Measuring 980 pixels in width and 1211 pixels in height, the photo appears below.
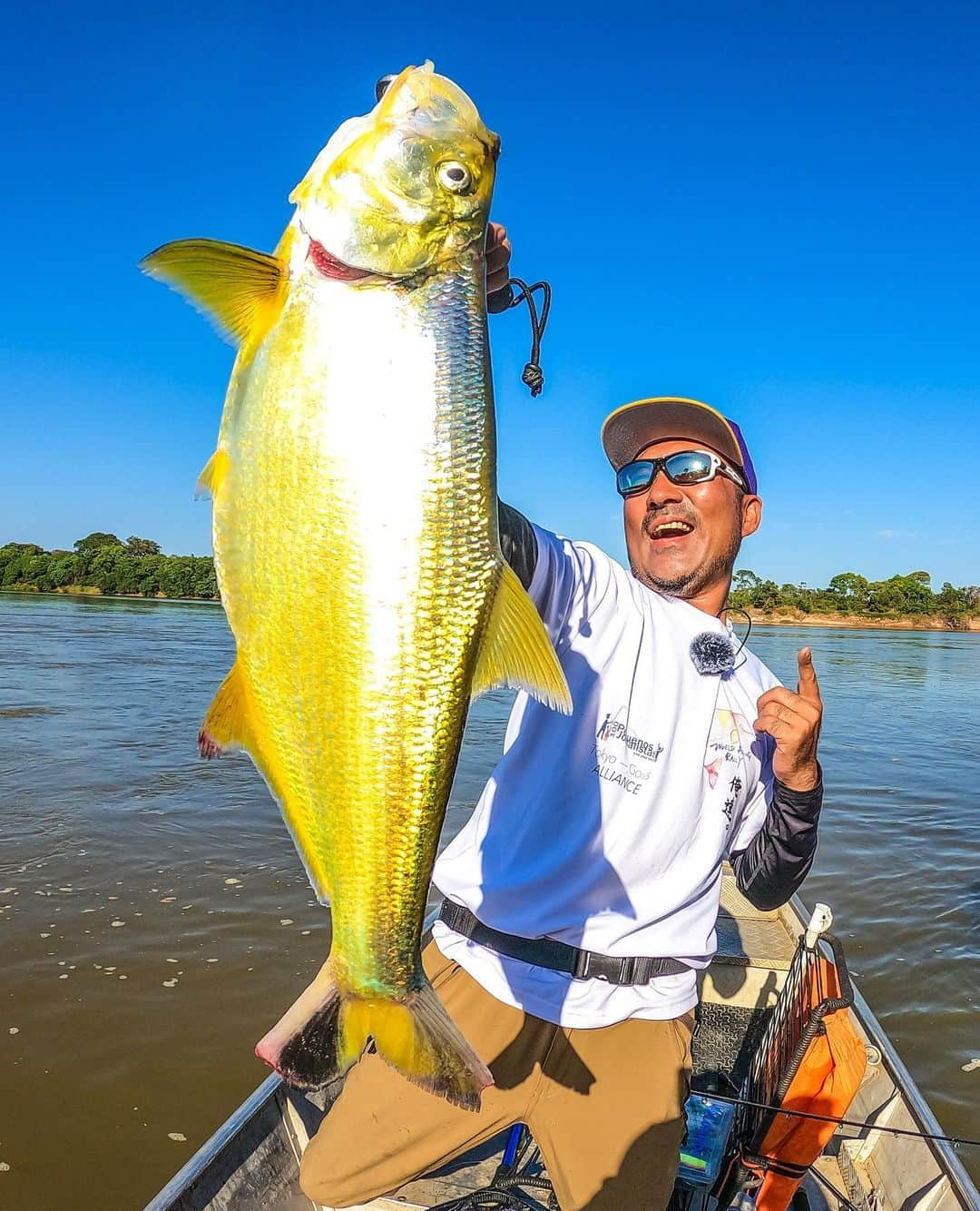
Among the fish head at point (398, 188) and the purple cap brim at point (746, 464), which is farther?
the purple cap brim at point (746, 464)

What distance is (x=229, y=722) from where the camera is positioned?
1816 mm

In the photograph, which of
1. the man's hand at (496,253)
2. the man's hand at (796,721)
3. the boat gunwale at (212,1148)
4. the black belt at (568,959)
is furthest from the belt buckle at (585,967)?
the man's hand at (496,253)

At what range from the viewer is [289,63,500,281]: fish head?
1.66m

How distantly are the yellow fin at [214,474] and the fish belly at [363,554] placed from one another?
2 cm

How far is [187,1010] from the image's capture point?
282 inches

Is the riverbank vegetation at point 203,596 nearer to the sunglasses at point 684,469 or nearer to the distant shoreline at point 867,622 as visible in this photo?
the distant shoreline at point 867,622

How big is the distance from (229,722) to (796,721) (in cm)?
197

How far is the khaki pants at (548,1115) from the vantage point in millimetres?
2889

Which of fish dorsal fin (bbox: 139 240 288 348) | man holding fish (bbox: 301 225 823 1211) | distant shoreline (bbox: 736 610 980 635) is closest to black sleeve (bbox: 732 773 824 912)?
man holding fish (bbox: 301 225 823 1211)

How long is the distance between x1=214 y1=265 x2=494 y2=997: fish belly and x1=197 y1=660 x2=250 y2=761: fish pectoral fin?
35 millimetres

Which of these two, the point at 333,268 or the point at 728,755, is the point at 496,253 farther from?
the point at 728,755

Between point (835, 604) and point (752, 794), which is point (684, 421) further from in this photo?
point (835, 604)

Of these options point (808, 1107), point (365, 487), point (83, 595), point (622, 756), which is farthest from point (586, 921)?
point (83, 595)

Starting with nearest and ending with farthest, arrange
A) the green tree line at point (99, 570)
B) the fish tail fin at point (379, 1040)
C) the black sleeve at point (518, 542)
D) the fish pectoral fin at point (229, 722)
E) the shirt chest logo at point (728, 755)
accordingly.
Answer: the fish pectoral fin at point (229, 722) → the fish tail fin at point (379, 1040) → the black sleeve at point (518, 542) → the shirt chest logo at point (728, 755) → the green tree line at point (99, 570)
